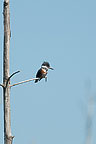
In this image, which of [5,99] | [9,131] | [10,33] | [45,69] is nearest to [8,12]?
[10,33]

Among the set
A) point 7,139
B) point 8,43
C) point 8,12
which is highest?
point 8,12

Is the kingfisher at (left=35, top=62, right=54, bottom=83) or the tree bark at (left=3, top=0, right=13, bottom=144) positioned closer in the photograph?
the tree bark at (left=3, top=0, right=13, bottom=144)

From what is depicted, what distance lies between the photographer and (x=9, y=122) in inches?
235

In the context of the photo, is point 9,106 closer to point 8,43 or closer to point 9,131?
point 9,131

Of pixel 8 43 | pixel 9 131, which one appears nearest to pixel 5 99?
pixel 9 131

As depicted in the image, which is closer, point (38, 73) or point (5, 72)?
point (5, 72)

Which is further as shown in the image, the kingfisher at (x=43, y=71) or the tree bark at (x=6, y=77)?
the kingfisher at (x=43, y=71)

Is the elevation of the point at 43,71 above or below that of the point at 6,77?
above

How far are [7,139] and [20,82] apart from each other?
88 cm

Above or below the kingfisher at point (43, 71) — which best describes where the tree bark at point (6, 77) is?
below

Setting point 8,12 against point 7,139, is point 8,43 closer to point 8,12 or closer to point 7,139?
point 8,12

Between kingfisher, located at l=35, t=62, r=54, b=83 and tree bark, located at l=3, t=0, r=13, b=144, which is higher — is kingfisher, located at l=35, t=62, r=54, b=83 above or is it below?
above

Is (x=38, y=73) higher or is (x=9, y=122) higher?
(x=38, y=73)

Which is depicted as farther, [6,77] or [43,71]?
[43,71]
